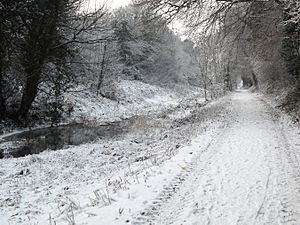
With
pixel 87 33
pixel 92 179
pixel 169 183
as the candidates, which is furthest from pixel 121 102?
pixel 169 183

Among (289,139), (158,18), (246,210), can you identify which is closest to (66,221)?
(246,210)

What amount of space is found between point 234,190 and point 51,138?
14180mm

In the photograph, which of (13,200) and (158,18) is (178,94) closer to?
(158,18)

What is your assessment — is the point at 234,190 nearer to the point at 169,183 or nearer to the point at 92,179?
the point at 169,183

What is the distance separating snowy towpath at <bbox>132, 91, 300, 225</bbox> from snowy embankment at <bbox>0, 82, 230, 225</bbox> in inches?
16.6

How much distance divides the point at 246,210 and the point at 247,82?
303 ft

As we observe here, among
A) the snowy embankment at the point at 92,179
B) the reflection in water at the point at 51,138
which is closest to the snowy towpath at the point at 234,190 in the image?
the snowy embankment at the point at 92,179

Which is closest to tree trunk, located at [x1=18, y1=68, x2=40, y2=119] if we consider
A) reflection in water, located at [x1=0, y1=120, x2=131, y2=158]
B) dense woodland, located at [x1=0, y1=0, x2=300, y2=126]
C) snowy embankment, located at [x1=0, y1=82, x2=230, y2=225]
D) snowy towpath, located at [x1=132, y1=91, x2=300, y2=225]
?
dense woodland, located at [x1=0, y1=0, x2=300, y2=126]

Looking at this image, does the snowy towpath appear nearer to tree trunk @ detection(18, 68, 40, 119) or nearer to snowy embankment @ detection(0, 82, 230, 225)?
snowy embankment @ detection(0, 82, 230, 225)

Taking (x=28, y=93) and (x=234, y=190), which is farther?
(x=28, y=93)

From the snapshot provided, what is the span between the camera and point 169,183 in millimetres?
7531

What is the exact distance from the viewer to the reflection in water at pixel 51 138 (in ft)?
52.4

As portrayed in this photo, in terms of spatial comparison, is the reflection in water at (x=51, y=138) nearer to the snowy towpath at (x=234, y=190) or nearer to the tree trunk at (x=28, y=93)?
the tree trunk at (x=28, y=93)

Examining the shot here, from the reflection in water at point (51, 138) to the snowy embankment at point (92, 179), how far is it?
6.85 feet
